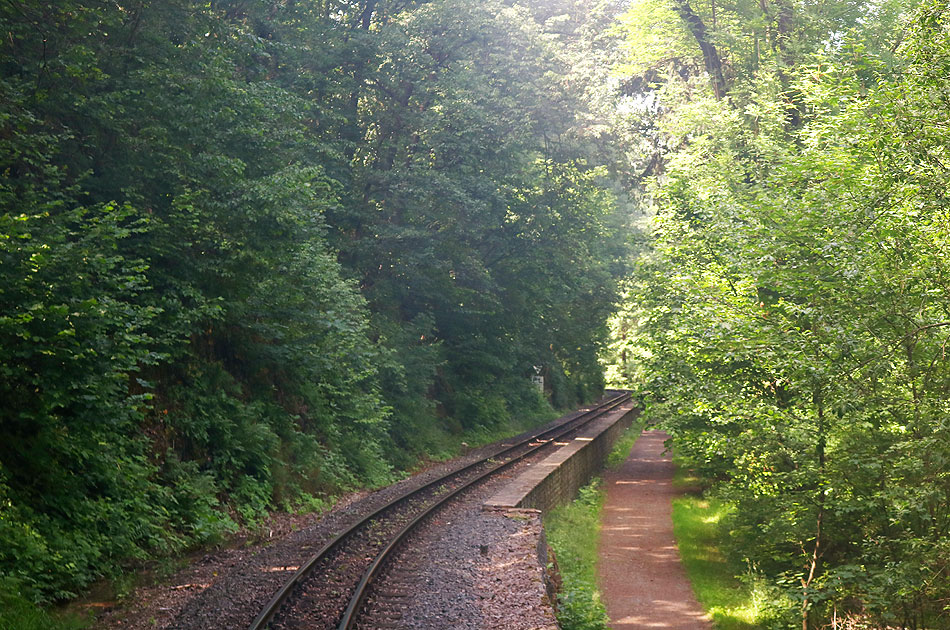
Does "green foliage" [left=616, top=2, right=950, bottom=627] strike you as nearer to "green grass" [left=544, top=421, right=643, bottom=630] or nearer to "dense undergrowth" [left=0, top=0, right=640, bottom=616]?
"green grass" [left=544, top=421, right=643, bottom=630]

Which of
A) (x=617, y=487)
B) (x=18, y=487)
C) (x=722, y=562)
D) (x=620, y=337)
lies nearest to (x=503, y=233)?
(x=617, y=487)

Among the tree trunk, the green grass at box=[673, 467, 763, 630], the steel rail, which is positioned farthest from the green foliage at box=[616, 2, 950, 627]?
the tree trunk

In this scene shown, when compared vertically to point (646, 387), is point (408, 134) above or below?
above

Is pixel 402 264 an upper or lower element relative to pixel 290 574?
upper

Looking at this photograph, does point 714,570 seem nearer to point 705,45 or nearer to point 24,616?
point 24,616

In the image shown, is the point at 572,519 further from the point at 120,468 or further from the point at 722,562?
the point at 120,468

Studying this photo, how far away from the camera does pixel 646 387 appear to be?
62.6ft

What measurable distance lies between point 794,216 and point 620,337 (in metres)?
48.9

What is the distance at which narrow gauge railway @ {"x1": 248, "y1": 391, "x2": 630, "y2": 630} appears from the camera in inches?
320

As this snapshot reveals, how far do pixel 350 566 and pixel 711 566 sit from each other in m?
9.08

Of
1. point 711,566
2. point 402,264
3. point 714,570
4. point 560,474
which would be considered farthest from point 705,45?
point 714,570

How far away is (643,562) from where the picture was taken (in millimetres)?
16328

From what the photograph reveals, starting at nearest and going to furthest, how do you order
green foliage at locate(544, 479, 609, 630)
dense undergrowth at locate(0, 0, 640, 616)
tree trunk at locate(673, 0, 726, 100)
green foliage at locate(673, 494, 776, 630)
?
dense undergrowth at locate(0, 0, 640, 616)
green foliage at locate(544, 479, 609, 630)
green foliage at locate(673, 494, 776, 630)
tree trunk at locate(673, 0, 726, 100)

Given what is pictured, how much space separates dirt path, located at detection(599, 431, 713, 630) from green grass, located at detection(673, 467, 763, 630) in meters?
0.21
